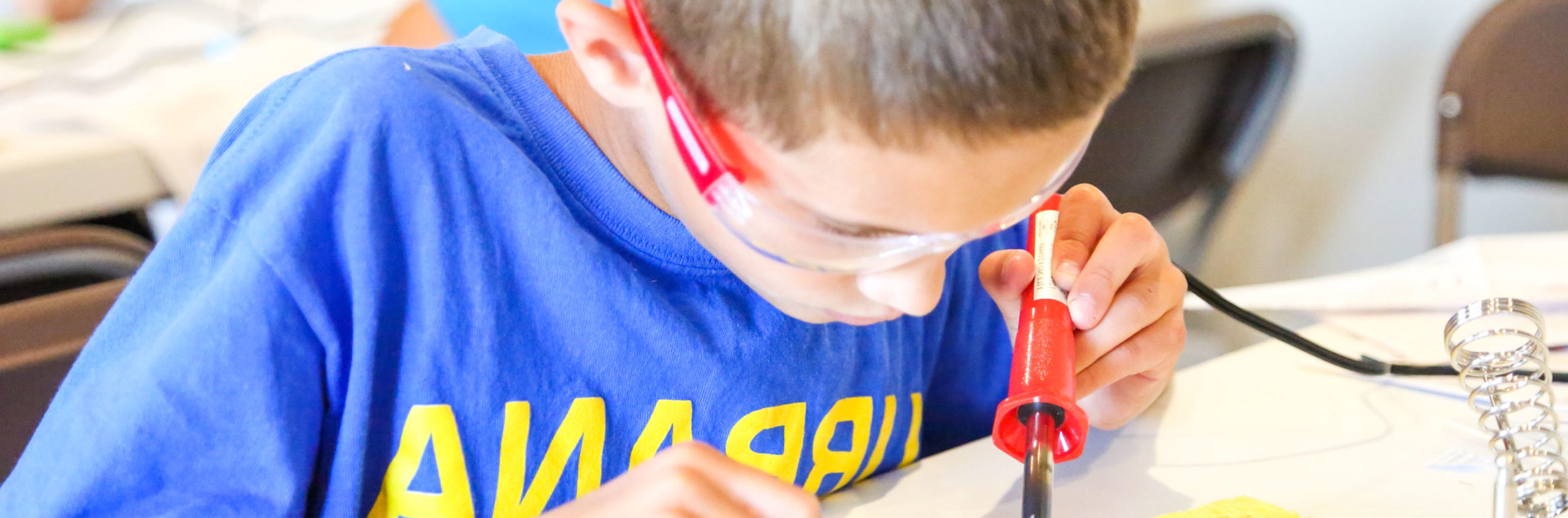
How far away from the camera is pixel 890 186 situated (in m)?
0.44

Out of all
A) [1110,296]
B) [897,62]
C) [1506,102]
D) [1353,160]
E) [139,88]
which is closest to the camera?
[897,62]

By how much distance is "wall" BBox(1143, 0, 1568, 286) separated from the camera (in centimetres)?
184

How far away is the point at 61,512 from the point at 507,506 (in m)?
0.20

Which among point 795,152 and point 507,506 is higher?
point 795,152

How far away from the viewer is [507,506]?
591 millimetres

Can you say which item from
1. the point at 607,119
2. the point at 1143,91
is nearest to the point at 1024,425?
the point at 607,119

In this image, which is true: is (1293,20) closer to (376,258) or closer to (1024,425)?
(1024,425)

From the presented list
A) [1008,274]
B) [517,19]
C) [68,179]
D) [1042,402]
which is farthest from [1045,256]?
[68,179]

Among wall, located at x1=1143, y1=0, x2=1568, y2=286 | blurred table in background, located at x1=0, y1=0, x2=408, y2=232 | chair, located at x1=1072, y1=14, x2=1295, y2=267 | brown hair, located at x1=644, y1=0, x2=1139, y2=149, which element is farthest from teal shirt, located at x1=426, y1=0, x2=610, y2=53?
wall, located at x1=1143, y1=0, x2=1568, y2=286

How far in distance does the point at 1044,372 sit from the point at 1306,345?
31cm

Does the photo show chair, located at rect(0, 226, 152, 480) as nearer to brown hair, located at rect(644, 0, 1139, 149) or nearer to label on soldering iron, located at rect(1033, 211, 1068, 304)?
brown hair, located at rect(644, 0, 1139, 149)

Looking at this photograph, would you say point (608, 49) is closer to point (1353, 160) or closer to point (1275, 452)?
point (1275, 452)

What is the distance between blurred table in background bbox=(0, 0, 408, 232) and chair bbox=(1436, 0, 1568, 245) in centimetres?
136

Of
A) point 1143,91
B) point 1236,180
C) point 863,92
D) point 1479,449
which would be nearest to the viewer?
point 863,92
